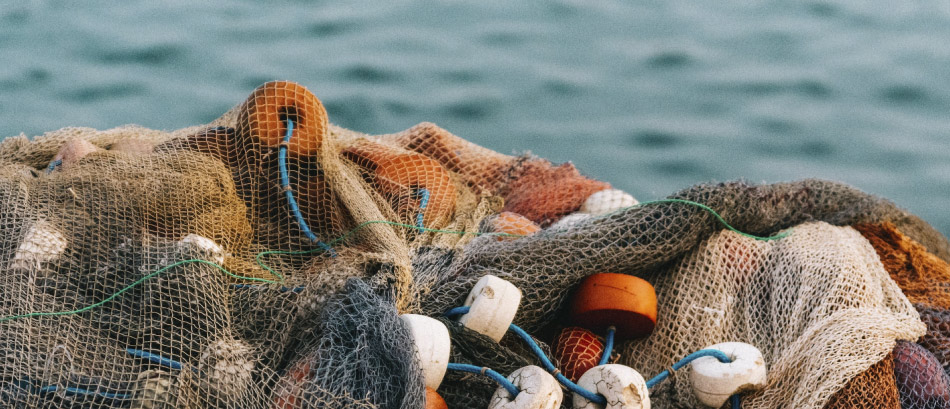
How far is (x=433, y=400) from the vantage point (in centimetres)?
232

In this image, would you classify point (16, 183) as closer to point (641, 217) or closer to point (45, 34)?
point (641, 217)

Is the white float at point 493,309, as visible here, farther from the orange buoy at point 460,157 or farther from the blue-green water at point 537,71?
the blue-green water at point 537,71

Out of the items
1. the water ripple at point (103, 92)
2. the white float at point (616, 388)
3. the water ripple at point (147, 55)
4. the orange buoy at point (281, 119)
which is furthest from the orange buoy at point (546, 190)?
the water ripple at point (147, 55)

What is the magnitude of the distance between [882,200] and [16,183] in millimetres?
3021

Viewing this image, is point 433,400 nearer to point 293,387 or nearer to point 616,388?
point 293,387

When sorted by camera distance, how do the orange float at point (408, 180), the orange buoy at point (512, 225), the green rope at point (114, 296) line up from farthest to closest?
the orange float at point (408, 180)
the orange buoy at point (512, 225)
the green rope at point (114, 296)

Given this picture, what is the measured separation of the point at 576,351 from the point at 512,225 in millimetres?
658

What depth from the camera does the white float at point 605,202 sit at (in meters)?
3.56

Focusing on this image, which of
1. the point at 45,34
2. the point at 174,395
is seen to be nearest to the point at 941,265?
the point at 174,395

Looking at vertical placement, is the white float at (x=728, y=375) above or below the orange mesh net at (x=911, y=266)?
below

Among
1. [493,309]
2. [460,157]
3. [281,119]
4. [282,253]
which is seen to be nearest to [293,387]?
[493,309]

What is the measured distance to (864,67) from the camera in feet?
26.8

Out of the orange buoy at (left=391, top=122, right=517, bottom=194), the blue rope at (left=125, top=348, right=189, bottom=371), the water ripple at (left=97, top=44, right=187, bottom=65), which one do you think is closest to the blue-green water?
the water ripple at (left=97, top=44, right=187, bottom=65)

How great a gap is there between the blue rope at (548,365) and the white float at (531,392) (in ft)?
0.18
